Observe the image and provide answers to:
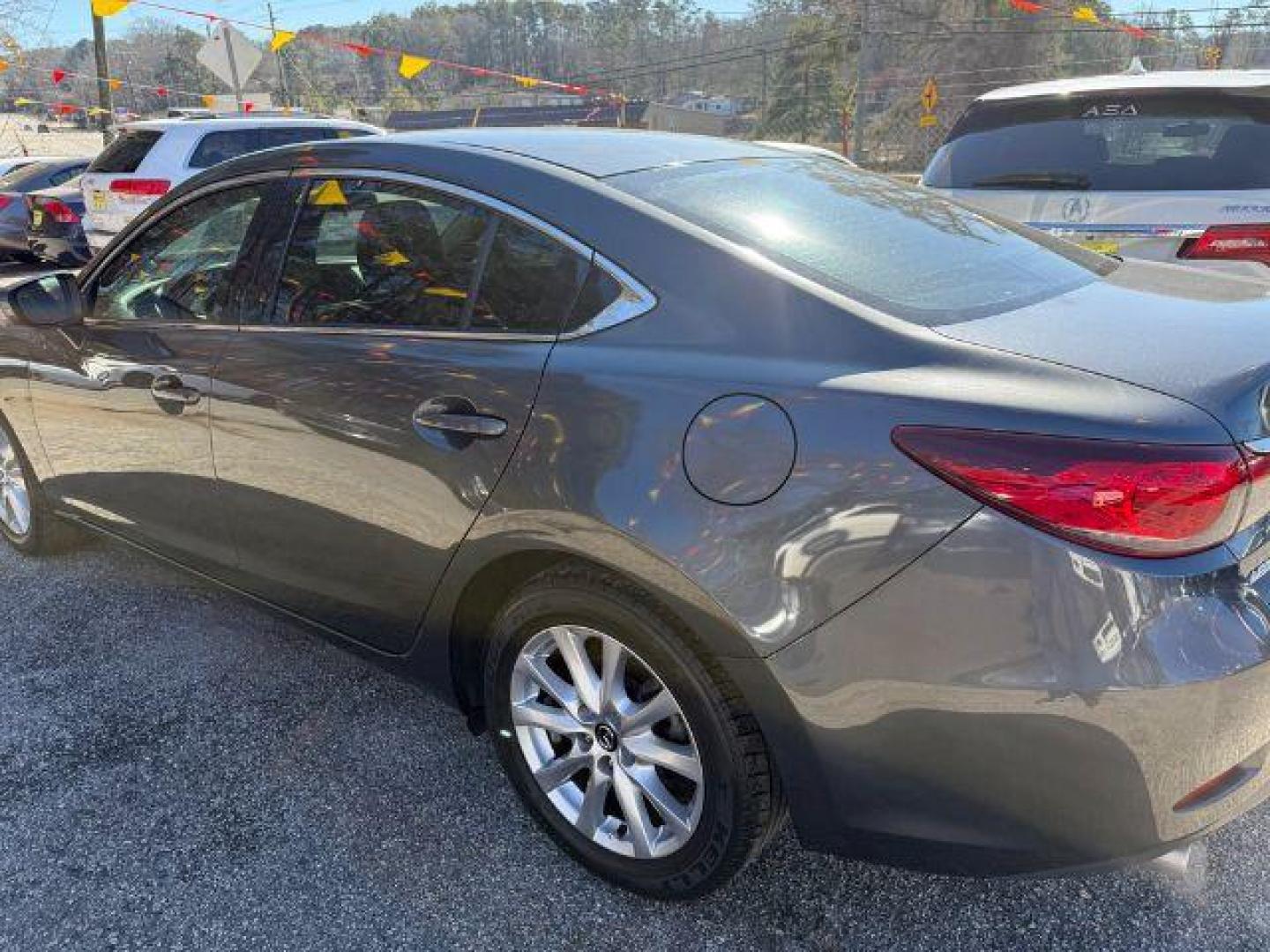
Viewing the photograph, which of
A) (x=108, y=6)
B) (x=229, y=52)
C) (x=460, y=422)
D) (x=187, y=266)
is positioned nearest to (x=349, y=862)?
(x=460, y=422)

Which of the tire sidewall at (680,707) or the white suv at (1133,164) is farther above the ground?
the white suv at (1133,164)

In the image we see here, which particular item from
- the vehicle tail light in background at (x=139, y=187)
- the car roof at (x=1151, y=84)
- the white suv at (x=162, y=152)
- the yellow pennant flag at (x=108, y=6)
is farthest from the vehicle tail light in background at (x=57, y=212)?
the car roof at (x=1151, y=84)

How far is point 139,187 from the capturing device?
9.64m

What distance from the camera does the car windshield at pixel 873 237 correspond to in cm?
199

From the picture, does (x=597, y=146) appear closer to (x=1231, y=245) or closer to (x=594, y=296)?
(x=594, y=296)

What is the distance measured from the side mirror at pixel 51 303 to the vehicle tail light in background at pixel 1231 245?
4.18m

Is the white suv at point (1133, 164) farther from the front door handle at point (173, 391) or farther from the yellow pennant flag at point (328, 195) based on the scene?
the front door handle at point (173, 391)

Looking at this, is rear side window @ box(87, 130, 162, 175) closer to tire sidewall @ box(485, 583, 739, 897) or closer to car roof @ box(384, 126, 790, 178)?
car roof @ box(384, 126, 790, 178)

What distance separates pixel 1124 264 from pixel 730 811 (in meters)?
1.81

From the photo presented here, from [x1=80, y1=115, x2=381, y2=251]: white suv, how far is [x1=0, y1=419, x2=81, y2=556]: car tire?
6.27 m

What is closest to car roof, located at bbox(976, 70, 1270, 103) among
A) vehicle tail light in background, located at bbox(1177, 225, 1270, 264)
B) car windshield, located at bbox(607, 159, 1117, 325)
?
vehicle tail light in background, located at bbox(1177, 225, 1270, 264)

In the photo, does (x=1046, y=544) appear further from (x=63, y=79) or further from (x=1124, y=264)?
(x=63, y=79)

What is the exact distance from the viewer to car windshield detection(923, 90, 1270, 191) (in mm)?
4137

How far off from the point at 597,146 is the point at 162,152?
28.6 feet
